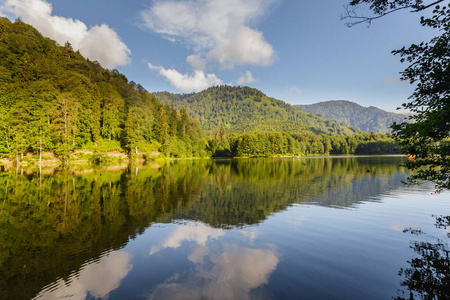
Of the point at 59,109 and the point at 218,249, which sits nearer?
the point at 218,249

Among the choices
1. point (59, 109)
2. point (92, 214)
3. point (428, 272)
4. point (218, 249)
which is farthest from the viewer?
→ point (59, 109)

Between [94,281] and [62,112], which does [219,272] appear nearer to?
[94,281]

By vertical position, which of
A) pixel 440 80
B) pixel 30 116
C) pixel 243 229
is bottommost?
pixel 243 229

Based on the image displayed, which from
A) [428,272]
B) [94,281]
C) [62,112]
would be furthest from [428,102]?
[62,112]

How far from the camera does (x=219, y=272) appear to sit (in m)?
9.07

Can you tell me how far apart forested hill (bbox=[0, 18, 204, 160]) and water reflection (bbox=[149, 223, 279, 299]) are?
2592 inches

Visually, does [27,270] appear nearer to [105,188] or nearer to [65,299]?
[65,299]

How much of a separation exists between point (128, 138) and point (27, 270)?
260ft

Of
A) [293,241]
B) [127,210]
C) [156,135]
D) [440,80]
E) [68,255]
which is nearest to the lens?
[440,80]

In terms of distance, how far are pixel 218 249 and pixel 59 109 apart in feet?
255

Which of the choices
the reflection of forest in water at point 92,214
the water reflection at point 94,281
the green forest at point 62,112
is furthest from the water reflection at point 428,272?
the green forest at point 62,112

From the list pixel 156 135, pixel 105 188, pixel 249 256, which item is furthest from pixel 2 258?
pixel 156 135

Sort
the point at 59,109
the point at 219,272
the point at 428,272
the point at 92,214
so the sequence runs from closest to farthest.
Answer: the point at 428,272, the point at 219,272, the point at 92,214, the point at 59,109

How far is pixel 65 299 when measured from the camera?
725 cm
